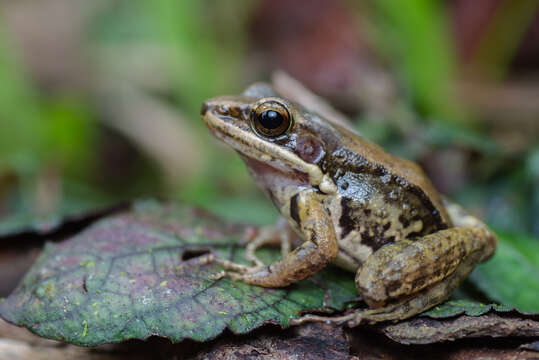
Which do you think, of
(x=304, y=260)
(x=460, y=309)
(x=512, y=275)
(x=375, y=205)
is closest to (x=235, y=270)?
(x=304, y=260)

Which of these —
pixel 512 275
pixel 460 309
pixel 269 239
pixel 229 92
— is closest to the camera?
pixel 460 309

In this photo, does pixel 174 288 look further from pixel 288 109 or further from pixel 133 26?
pixel 133 26

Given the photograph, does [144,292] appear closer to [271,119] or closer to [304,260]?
[304,260]

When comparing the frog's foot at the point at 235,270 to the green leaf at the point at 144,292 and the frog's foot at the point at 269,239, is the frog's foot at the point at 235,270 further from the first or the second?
the frog's foot at the point at 269,239

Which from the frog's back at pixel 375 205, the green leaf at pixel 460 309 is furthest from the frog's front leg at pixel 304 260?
the green leaf at pixel 460 309

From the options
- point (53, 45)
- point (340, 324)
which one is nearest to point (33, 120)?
point (53, 45)

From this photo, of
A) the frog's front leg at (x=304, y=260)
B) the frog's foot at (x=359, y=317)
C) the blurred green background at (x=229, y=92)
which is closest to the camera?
the frog's foot at (x=359, y=317)
